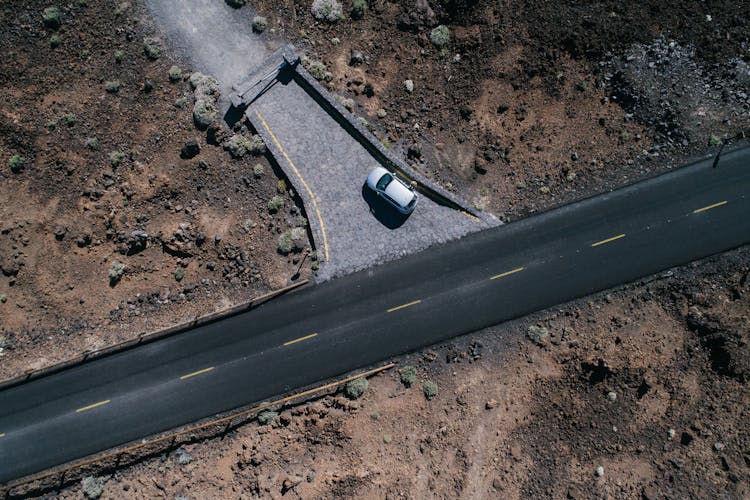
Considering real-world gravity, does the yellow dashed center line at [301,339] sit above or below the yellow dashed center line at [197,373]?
above

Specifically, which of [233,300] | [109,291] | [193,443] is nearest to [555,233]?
[233,300]

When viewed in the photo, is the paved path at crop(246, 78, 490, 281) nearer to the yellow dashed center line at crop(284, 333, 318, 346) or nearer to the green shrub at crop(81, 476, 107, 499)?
the yellow dashed center line at crop(284, 333, 318, 346)

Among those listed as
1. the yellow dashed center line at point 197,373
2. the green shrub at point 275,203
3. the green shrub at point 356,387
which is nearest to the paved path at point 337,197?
the green shrub at point 275,203

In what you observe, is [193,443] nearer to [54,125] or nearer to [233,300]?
[233,300]

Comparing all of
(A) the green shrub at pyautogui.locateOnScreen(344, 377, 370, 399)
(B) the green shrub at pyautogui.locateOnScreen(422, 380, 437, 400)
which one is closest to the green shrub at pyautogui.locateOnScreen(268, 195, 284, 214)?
(A) the green shrub at pyautogui.locateOnScreen(344, 377, 370, 399)

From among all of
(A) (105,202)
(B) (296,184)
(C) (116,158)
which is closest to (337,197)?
(B) (296,184)

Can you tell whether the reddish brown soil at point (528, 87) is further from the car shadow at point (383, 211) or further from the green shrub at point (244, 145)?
the green shrub at point (244, 145)
